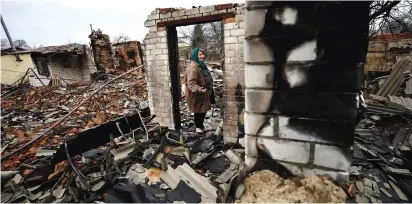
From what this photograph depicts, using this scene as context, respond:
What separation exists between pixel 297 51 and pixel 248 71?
28 cm

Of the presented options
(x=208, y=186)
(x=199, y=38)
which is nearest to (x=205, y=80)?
(x=208, y=186)

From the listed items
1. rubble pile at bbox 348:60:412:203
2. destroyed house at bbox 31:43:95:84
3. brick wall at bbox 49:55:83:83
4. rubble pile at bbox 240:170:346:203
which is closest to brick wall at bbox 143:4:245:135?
rubble pile at bbox 348:60:412:203

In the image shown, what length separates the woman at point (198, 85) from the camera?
15.1 ft

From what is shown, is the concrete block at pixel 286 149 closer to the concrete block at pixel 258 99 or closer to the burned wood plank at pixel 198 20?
the concrete block at pixel 258 99

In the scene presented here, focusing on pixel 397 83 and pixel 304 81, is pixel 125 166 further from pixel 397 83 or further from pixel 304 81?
pixel 397 83

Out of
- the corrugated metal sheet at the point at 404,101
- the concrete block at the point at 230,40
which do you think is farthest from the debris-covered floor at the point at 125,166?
the corrugated metal sheet at the point at 404,101

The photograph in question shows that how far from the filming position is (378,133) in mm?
4984

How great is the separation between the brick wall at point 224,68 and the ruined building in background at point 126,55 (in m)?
14.1

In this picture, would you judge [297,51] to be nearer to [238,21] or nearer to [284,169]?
[284,169]

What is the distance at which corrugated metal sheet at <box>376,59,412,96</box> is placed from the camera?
317 inches

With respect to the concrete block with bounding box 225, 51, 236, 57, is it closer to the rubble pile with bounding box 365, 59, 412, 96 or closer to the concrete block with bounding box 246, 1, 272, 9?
the concrete block with bounding box 246, 1, 272, 9

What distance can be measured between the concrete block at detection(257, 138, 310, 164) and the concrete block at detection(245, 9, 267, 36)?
0.65m

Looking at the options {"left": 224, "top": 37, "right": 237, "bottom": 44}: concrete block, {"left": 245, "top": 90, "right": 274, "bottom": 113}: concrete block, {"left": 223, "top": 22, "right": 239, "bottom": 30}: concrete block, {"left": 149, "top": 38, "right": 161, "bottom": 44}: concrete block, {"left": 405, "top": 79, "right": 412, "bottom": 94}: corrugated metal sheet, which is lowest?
{"left": 405, "top": 79, "right": 412, "bottom": 94}: corrugated metal sheet

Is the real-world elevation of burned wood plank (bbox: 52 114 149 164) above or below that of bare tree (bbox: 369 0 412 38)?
below
